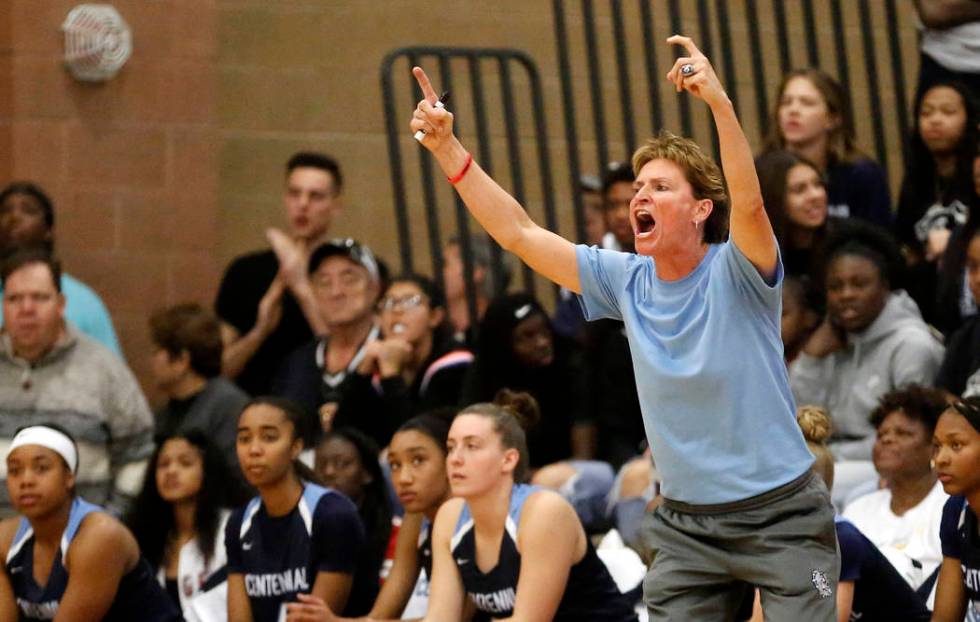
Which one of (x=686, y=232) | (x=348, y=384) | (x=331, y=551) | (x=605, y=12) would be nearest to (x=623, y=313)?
(x=686, y=232)

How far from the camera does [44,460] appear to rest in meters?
6.14

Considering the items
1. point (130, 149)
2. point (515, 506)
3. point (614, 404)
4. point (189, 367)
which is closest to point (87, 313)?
point (189, 367)

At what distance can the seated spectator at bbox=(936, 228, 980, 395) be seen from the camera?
6496 millimetres

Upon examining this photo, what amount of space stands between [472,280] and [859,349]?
79.9 inches

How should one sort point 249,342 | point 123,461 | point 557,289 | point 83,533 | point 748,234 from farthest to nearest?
point 557,289 < point 249,342 < point 123,461 < point 83,533 < point 748,234

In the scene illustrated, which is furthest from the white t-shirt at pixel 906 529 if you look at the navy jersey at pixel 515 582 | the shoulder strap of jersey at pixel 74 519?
the shoulder strap of jersey at pixel 74 519

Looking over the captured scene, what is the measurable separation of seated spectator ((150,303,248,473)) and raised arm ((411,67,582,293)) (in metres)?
3.17

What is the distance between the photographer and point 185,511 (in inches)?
270

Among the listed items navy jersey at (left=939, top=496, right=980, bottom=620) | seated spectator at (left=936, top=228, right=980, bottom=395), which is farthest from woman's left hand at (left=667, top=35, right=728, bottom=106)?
seated spectator at (left=936, top=228, right=980, bottom=395)

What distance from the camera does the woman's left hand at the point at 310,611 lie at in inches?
230

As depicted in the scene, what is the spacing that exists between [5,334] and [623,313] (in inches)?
147

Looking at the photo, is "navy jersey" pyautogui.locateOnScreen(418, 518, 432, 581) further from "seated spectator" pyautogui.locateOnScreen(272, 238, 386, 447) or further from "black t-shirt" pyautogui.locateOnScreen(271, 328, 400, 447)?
"seated spectator" pyautogui.locateOnScreen(272, 238, 386, 447)

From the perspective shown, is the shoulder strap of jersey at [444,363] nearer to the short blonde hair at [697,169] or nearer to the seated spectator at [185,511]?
the seated spectator at [185,511]

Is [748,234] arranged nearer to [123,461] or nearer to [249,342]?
[123,461]
